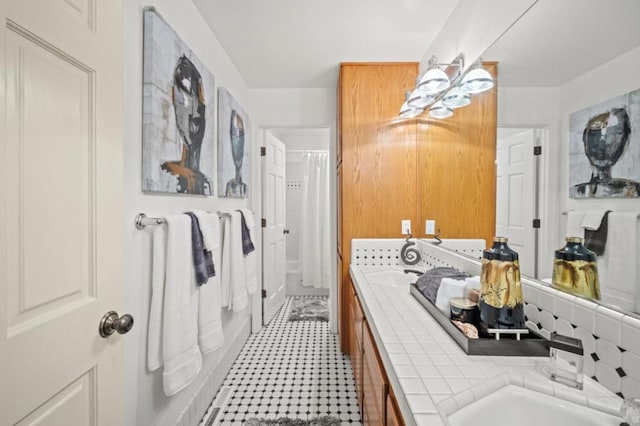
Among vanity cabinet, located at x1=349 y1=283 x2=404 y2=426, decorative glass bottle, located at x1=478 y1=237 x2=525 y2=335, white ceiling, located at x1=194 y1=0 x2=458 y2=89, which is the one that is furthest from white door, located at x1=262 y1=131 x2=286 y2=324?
decorative glass bottle, located at x1=478 y1=237 x2=525 y2=335

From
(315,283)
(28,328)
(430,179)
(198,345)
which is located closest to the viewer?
(28,328)

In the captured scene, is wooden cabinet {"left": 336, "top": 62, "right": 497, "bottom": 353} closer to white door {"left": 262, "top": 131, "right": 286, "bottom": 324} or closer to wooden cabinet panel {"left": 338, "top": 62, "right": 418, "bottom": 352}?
wooden cabinet panel {"left": 338, "top": 62, "right": 418, "bottom": 352}

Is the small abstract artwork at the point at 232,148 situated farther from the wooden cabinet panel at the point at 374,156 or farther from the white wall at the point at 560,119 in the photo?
the white wall at the point at 560,119

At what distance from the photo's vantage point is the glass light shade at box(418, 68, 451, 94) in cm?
164

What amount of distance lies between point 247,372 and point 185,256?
4.25 ft

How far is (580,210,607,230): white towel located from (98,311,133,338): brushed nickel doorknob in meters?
1.32

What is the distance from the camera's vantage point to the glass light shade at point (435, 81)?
5.38ft

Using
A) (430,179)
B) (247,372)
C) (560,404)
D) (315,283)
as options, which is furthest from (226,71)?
(315,283)

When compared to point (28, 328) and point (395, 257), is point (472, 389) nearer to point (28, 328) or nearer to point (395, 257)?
point (28, 328)

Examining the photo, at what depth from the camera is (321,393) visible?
1790mm

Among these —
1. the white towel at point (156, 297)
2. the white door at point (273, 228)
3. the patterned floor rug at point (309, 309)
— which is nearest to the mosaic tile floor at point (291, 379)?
the patterned floor rug at point (309, 309)

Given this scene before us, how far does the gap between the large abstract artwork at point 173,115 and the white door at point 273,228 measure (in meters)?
1.13

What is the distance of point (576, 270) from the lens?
2.63 feet

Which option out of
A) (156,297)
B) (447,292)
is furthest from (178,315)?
(447,292)
